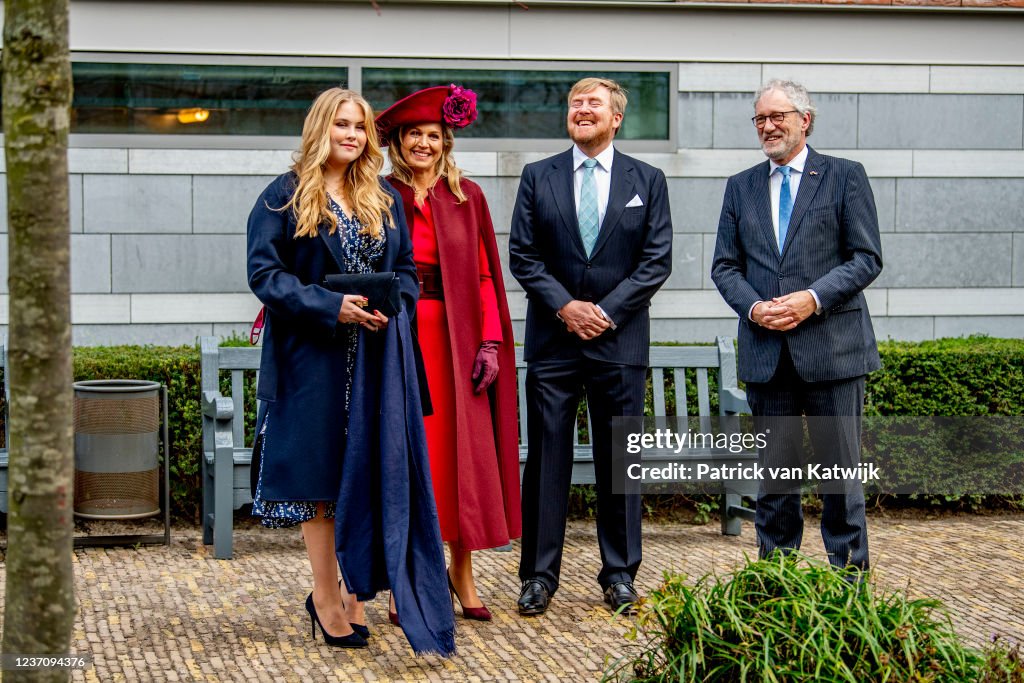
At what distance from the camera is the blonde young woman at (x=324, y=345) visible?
5.08m


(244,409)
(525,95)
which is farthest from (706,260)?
(244,409)

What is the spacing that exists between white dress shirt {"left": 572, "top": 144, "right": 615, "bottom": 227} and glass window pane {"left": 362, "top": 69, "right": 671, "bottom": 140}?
11.5 feet

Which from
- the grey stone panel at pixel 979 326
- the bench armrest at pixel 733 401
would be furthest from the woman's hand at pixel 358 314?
the grey stone panel at pixel 979 326

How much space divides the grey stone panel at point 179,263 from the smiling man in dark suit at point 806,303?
4.48 meters

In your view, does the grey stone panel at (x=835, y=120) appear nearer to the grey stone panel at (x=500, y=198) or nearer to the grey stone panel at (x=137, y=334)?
the grey stone panel at (x=500, y=198)

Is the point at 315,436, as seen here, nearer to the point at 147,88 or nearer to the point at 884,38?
the point at 147,88

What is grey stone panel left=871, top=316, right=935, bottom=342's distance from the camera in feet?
32.3

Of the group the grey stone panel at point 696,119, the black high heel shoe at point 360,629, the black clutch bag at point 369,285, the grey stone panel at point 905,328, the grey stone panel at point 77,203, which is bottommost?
the black high heel shoe at point 360,629

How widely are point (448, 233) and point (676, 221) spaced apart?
4.19 m

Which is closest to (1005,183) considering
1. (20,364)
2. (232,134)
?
(232,134)

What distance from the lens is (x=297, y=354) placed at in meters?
5.14

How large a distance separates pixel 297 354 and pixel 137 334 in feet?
14.4

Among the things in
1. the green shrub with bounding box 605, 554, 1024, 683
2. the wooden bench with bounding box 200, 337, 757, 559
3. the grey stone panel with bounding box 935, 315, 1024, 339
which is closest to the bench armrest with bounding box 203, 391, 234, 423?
the wooden bench with bounding box 200, 337, 757, 559

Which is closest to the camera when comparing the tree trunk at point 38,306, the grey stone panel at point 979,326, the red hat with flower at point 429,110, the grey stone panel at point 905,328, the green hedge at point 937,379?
the tree trunk at point 38,306
